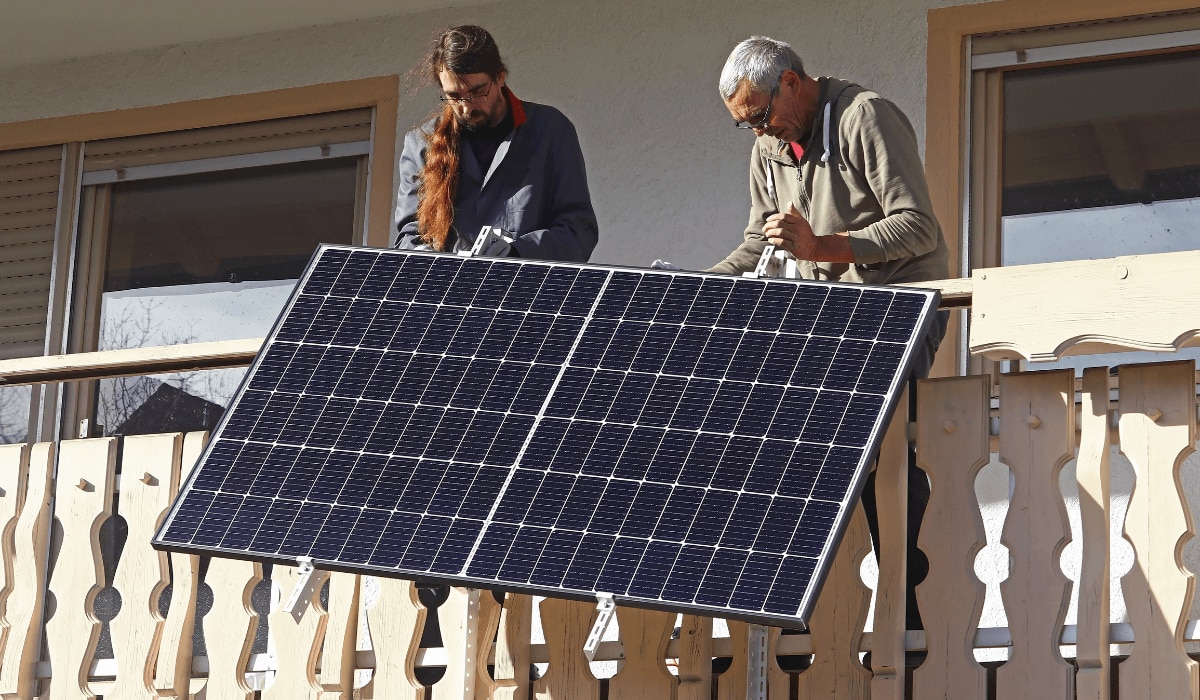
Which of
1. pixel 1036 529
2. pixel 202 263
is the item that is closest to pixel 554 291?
pixel 1036 529

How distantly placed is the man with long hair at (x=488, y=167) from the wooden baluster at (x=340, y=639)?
1.13 m

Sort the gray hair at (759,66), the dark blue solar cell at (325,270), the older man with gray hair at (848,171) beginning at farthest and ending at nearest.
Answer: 1. the gray hair at (759,66)
2. the dark blue solar cell at (325,270)
3. the older man with gray hair at (848,171)

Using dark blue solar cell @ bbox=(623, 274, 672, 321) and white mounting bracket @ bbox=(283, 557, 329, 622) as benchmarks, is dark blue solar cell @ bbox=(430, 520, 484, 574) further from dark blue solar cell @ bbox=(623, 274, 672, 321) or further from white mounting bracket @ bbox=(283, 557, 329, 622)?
dark blue solar cell @ bbox=(623, 274, 672, 321)

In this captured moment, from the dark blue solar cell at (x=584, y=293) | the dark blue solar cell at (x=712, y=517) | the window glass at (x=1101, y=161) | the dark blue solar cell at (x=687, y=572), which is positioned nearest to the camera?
the dark blue solar cell at (x=687, y=572)

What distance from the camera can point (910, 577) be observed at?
508 cm

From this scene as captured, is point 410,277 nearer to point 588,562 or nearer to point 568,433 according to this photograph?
point 568,433

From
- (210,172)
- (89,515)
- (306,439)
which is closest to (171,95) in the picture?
(210,172)

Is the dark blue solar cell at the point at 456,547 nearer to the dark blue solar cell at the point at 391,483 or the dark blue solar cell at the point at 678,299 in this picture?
the dark blue solar cell at the point at 391,483

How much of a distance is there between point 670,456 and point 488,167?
180cm

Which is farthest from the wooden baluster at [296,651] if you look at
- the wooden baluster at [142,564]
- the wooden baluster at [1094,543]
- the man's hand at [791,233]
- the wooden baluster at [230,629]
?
the wooden baluster at [1094,543]

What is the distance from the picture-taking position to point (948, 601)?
15.7 feet

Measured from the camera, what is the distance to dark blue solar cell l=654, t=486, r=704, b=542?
4.21 m

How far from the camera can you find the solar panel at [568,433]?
419cm

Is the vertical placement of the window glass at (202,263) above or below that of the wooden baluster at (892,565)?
above
